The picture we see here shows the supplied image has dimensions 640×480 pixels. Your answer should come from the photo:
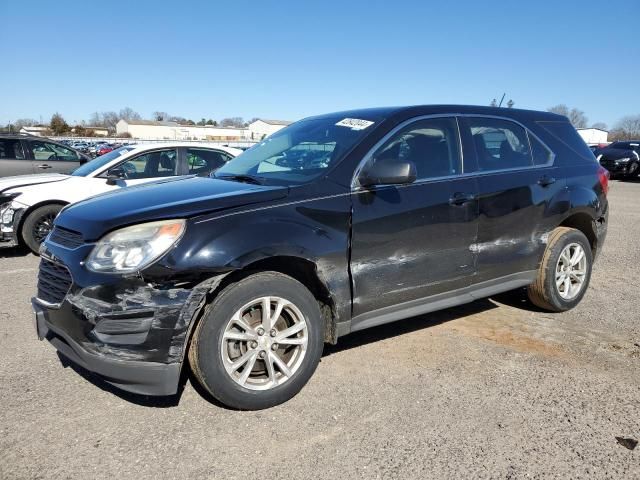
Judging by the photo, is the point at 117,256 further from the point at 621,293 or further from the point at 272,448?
the point at 621,293

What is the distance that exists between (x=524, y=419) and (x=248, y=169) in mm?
2614

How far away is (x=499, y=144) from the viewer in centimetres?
411

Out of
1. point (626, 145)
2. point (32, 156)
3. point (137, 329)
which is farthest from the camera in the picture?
point (626, 145)

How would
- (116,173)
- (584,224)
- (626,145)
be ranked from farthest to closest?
(626,145) → (116,173) → (584,224)

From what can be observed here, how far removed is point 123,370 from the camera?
8.50ft

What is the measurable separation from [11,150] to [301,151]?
9264 mm

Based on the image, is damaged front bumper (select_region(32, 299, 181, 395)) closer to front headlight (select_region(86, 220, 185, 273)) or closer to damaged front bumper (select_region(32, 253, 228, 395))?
damaged front bumper (select_region(32, 253, 228, 395))

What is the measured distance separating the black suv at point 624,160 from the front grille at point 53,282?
23.2 meters

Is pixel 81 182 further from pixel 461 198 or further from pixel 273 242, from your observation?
pixel 461 198

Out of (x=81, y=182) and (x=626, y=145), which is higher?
(x=81, y=182)

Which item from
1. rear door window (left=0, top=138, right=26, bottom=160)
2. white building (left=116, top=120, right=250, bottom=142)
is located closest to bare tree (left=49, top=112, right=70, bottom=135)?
white building (left=116, top=120, right=250, bottom=142)

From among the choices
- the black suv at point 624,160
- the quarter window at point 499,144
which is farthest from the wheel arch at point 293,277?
the black suv at point 624,160

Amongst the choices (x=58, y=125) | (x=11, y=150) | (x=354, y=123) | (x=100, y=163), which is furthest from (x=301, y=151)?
(x=58, y=125)

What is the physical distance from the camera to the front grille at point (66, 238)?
2842 millimetres
